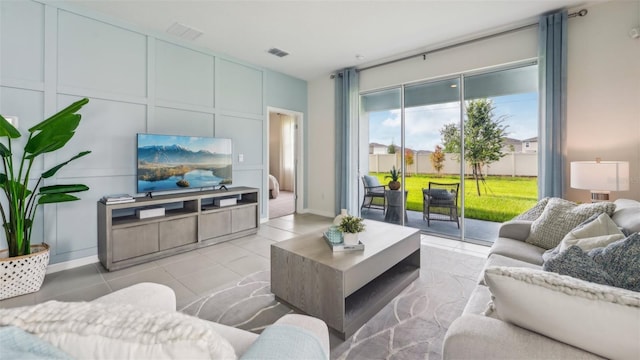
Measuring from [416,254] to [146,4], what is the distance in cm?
398

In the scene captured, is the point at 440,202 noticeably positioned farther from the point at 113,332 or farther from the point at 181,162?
the point at 113,332

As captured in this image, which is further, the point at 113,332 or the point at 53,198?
the point at 53,198

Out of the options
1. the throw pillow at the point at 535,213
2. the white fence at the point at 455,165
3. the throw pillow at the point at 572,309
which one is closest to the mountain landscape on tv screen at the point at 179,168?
the white fence at the point at 455,165

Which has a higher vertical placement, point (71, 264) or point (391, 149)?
point (391, 149)

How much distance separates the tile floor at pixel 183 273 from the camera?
241 centimetres

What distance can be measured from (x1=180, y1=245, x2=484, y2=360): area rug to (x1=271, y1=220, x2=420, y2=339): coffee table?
0.29 ft

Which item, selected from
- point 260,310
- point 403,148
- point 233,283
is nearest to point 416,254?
point 260,310

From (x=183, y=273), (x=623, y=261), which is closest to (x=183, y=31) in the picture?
(x=183, y=273)

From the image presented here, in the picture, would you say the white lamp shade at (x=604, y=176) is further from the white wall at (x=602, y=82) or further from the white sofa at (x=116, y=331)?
the white sofa at (x=116, y=331)

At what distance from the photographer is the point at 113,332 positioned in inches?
21.5

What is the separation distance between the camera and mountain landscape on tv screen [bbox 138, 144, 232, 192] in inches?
134

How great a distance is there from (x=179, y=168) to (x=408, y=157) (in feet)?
11.7

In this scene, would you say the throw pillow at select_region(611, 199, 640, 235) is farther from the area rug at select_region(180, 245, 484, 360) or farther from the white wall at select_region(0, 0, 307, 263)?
the white wall at select_region(0, 0, 307, 263)

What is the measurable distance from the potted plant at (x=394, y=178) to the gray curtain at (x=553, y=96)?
6.53ft
